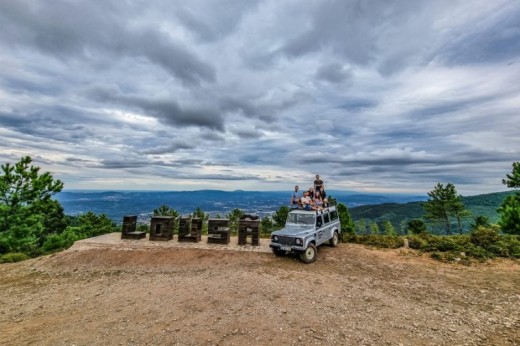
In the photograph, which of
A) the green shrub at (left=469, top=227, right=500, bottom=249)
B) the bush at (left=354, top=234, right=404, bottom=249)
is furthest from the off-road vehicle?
the green shrub at (left=469, top=227, right=500, bottom=249)

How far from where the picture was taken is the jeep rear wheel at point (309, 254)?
11.9m

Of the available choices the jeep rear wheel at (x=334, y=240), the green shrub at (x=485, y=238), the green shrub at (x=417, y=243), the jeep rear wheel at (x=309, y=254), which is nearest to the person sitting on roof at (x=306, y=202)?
the jeep rear wheel at (x=309, y=254)

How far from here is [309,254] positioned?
1209cm

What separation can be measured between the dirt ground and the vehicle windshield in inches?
75.5

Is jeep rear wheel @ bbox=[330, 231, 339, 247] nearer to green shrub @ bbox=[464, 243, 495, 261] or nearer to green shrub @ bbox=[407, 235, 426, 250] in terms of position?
green shrub @ bbox=[407, 235, 426, 250]

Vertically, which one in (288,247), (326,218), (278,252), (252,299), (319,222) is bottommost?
(252,299)

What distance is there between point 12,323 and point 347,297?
10797 millimetres

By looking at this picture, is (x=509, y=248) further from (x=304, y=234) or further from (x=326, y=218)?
(x=304, y=234)

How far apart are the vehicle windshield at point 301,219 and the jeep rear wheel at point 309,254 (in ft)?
3.96

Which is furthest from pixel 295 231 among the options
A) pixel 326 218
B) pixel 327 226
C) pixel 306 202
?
pixel 306 202

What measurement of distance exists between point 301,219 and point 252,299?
580 centimetres

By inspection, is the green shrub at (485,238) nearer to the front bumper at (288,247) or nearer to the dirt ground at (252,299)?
the dirt ground at (252,299)

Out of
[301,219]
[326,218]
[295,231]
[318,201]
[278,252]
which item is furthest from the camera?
[318,201]

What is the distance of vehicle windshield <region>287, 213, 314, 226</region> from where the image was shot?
12924mm
